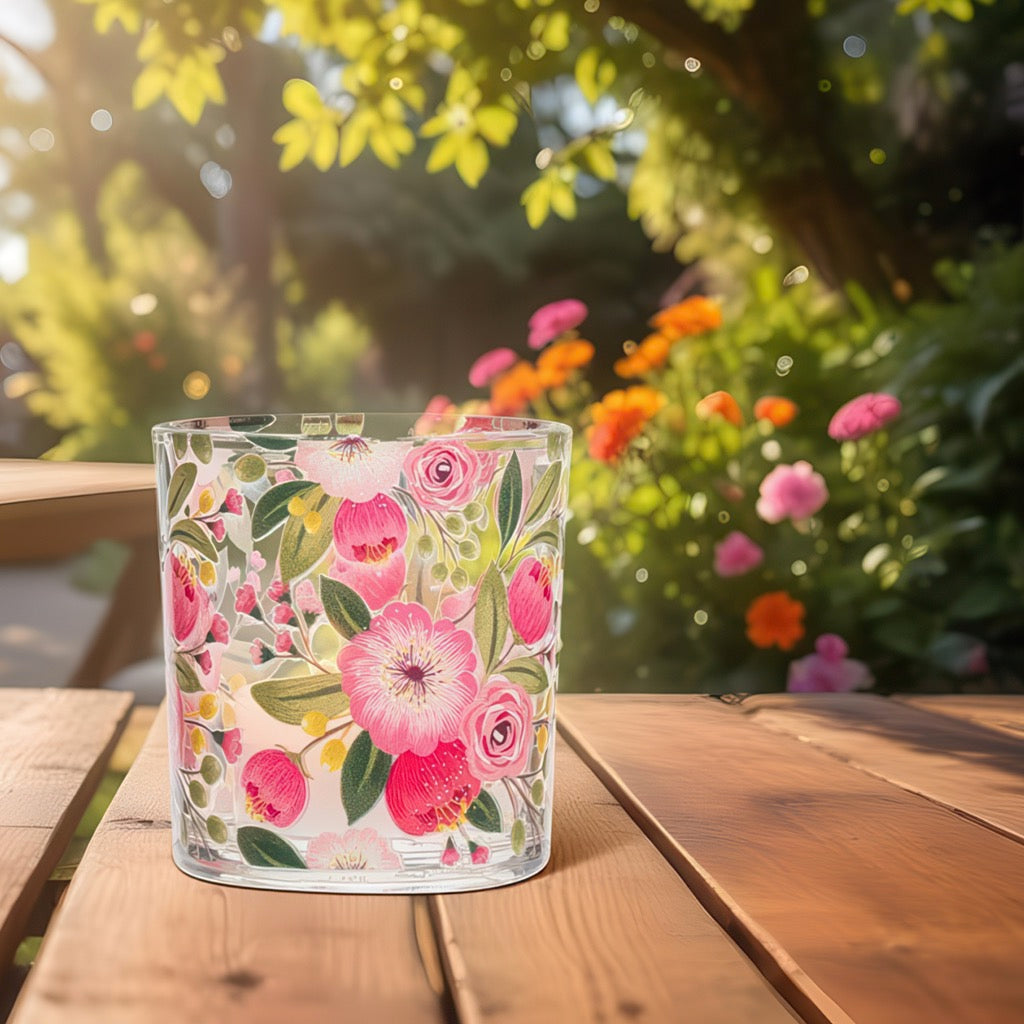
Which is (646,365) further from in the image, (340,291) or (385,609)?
(340,291)

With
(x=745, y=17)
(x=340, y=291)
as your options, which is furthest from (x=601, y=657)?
(x=340, y=291)

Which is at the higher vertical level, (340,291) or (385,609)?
(340,291)

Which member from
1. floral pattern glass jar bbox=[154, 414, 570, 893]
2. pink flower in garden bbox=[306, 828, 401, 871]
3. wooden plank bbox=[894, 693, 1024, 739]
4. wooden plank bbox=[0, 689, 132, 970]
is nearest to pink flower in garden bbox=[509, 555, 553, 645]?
floral pattern glass jar bbox=[154, 414, 570, 893]

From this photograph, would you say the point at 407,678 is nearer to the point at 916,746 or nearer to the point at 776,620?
the point at 916,746

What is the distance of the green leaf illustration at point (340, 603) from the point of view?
1.54 feet

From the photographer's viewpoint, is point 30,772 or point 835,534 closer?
point 30,772

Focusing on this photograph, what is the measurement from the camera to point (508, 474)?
Result: 490mm

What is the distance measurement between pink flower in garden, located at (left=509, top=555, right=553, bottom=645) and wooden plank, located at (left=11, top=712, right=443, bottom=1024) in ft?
0.42

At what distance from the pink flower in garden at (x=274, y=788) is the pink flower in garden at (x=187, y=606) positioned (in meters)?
Answer: 0.06

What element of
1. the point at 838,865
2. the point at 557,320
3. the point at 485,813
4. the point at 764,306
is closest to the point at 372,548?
the point at 485,813

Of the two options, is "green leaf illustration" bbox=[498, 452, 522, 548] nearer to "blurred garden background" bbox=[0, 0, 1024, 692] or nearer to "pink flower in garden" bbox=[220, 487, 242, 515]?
"pink flower in garden" bbox=[220, 487, 242, 515]

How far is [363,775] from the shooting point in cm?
47

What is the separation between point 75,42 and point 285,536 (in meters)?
5.37

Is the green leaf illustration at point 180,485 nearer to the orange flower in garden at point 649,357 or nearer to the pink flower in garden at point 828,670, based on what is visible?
the pink flower in garden at point 828,670
